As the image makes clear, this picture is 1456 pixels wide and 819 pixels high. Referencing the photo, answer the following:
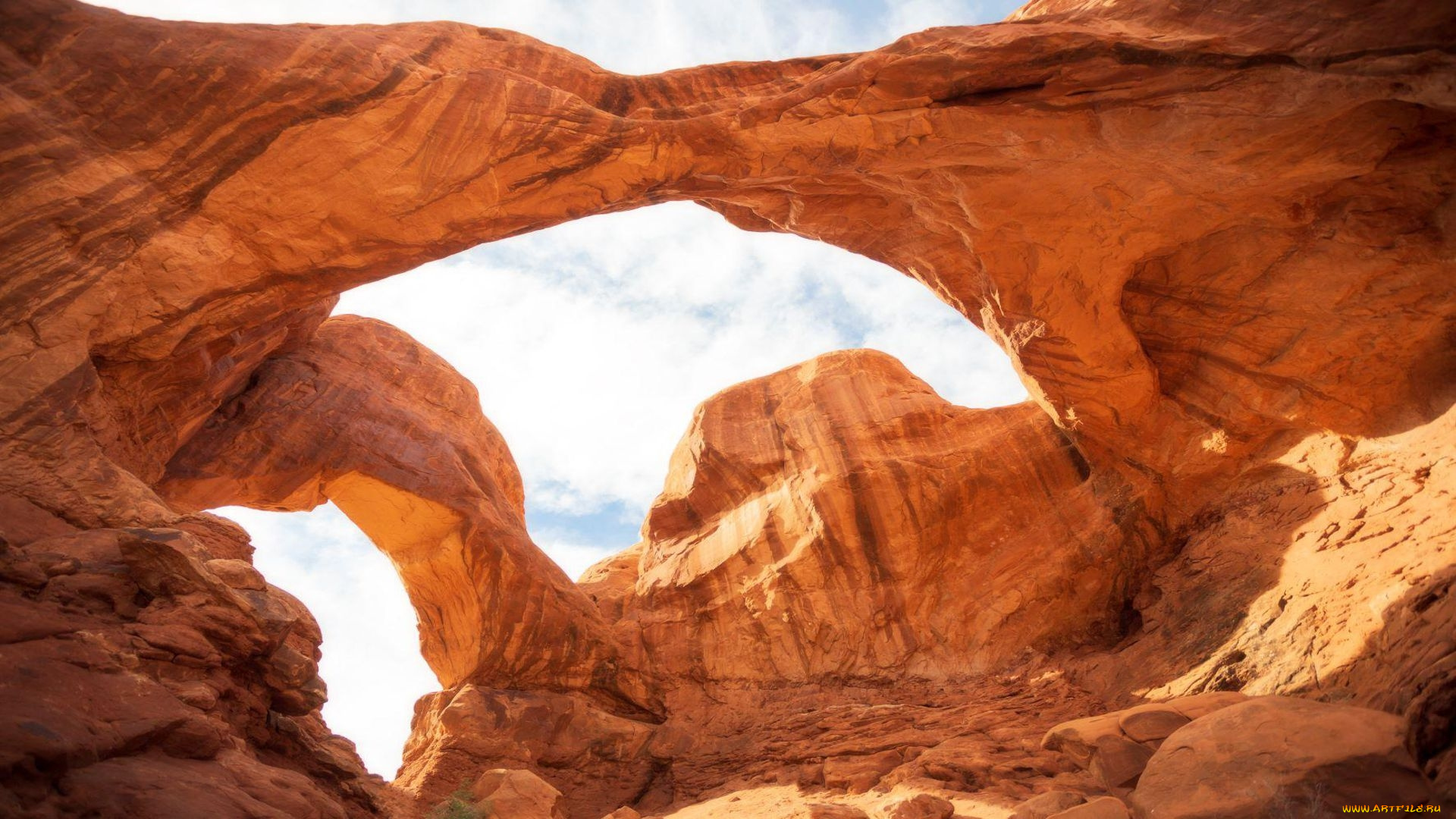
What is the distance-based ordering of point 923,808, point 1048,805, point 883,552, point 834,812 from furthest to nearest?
point 883,552 → point 834,812 → point 923,808 → point 1048,805

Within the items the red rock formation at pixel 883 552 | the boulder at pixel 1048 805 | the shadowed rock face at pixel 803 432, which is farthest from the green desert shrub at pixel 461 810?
the red rock formation at pixel 883 552

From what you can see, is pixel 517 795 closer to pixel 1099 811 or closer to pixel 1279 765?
pixel 1099 811

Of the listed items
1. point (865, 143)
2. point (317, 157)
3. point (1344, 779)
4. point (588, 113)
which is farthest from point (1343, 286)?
point (317, 157)

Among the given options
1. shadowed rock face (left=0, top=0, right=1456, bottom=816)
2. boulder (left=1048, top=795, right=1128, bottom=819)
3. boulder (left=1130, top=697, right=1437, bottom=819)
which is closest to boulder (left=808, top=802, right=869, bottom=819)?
shadowed rock face (left=0, top=0, right=1456, bottom=816)

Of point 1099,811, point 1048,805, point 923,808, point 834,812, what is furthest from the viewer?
point 834,812

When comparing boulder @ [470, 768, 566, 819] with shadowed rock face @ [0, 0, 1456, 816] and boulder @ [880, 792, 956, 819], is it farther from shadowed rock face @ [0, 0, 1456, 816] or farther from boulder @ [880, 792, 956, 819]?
boulder @ [880, 792, 956, 819]

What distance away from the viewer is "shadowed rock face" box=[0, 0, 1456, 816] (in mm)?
9398

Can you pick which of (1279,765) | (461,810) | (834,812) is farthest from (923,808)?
(461,810)

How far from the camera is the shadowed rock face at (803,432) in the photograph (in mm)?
9398

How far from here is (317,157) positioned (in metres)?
12.4

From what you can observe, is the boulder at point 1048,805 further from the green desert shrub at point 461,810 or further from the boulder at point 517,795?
the boulder at point 517,795

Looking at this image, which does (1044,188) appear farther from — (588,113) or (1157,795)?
(1157,795)

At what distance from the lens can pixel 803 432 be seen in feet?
64.8

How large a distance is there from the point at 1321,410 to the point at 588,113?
12214mm
